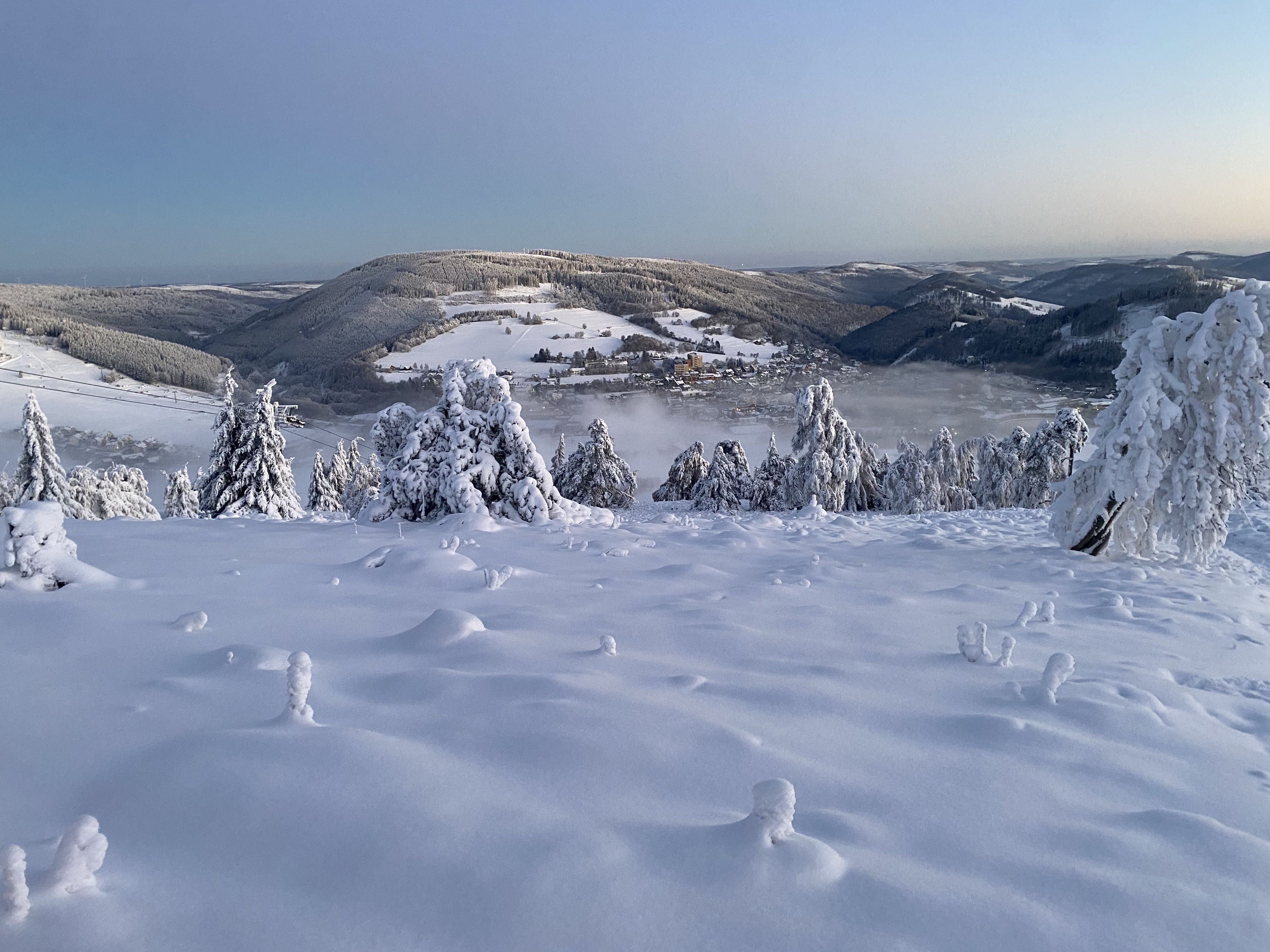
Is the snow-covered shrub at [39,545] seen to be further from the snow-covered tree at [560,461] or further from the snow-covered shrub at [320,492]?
the snow-covered shrub at [320,492]

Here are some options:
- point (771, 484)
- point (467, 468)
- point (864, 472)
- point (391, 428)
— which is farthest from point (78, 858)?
point (864, 472)

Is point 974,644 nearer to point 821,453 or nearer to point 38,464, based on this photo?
point 821,453

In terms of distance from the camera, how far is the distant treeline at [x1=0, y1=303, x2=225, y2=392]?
3445 inches

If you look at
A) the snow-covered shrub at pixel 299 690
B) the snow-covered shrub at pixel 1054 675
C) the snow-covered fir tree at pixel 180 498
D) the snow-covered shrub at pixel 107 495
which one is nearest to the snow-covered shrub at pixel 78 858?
the snow-covered shrub at pixel 299 690

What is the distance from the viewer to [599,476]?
32.5 metres

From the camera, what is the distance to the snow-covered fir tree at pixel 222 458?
1950cm

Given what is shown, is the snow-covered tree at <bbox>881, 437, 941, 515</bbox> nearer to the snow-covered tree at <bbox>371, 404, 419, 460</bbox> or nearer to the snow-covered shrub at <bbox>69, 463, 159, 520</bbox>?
the snow-covered tree at <bbox>371, 404, 419, 460</bbox>

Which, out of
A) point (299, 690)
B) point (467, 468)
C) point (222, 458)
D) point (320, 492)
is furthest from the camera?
point (320, 492)

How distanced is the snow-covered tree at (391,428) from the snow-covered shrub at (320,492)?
23992mm

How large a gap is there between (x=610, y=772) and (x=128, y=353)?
118 metres

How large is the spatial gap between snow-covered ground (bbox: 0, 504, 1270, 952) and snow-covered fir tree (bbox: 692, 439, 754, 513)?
25031 mm

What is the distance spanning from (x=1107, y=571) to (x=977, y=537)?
215 cm

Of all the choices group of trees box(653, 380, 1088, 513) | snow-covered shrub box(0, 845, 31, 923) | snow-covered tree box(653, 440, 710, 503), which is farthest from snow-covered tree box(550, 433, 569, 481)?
snow-covered shrub box(0, 845, 31, 923)

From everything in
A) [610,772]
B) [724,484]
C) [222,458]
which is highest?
[610,772]
